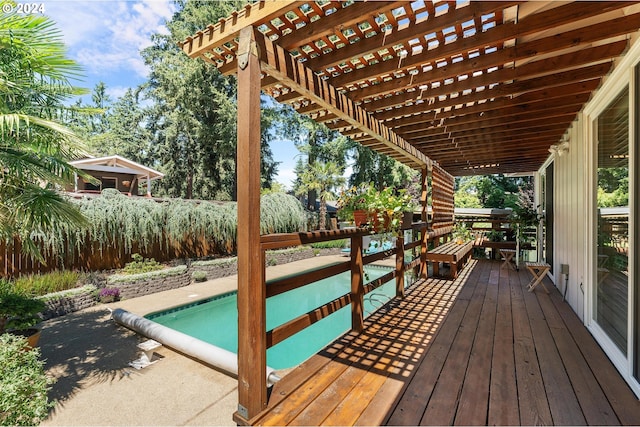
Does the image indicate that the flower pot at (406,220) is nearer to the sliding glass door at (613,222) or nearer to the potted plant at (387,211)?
the potted plant at (387,211)

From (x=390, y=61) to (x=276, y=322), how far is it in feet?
17.7

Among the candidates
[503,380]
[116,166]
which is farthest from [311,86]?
[116,166]

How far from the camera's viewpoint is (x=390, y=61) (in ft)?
7.80

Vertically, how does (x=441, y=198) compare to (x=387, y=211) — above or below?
above

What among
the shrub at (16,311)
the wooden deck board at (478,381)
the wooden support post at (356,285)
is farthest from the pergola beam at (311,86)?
the shrub at (16,311)

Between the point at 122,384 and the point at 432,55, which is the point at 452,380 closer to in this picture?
the point at 432,55

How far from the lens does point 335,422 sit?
1.68 meters

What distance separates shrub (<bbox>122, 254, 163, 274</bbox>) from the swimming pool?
7.13 feet

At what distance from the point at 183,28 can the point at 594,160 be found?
20.0m

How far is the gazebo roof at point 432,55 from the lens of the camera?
1.79 m

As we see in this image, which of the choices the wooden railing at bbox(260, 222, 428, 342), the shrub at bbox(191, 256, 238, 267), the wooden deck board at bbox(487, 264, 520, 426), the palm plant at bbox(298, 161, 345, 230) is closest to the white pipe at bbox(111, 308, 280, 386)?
the wooden railing at bbox(260, 222, 428, 342)

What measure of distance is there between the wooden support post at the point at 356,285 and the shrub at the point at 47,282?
5.76 metres

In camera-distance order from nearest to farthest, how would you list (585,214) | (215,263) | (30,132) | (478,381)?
(478,381)
(30,132)
(585,214)
(215,263)

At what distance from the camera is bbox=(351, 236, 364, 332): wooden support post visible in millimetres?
2979
